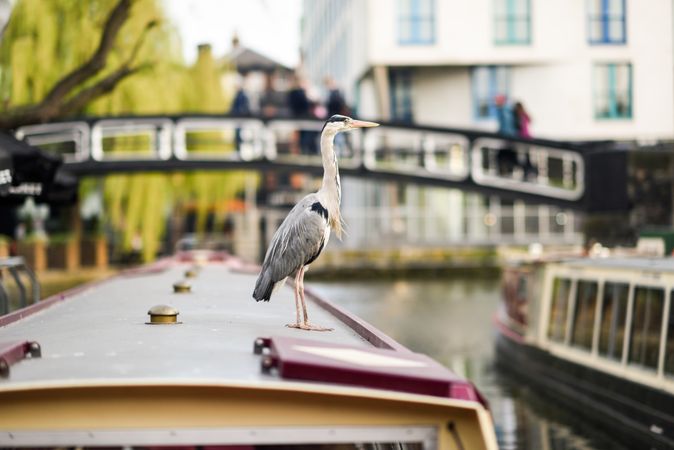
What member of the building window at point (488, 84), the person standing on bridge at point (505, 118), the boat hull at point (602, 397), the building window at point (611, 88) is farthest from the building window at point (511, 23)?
the boat hull at point (602, 397)

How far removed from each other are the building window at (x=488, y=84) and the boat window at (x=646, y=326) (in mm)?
29258

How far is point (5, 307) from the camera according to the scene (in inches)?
394

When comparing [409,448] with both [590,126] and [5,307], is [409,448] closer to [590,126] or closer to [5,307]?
[5,307]

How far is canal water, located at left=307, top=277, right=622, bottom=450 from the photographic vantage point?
1345 cm

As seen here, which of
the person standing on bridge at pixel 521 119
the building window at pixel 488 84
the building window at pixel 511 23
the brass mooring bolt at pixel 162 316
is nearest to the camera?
the brass mooring bolt at pixel 162 316

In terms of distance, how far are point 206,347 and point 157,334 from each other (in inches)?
18.8

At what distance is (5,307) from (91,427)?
6586 mm

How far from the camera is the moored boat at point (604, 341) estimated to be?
11.3 metres

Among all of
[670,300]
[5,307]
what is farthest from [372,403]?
[670,300]

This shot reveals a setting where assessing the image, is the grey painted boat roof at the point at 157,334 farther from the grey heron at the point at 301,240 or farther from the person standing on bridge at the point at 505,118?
the person standing on bridge at the point at 505,118

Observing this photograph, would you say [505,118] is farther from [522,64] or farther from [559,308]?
[559,308]

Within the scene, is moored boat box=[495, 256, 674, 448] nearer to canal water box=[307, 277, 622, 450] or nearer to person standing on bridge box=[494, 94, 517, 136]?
canal water box=[307, 277, 622, 450]

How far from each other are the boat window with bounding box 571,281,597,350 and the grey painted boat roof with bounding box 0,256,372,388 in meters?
5.76

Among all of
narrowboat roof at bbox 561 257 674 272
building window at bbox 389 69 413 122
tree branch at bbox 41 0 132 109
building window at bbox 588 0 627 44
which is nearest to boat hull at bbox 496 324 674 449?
narrowboat roof at bbox 561 257 674 272
